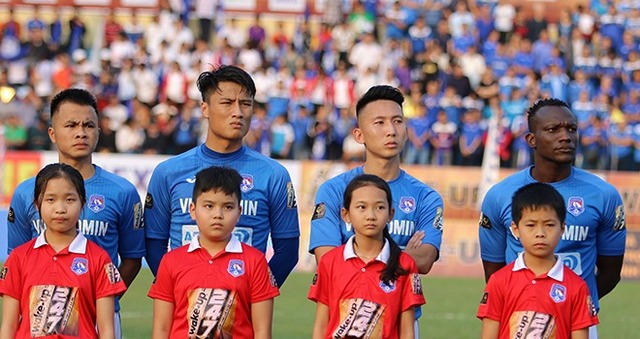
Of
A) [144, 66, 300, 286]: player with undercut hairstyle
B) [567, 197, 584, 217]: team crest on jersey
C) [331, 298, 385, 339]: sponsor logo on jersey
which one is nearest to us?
[331, 298, 385, 339]: sponsor logo on jersey

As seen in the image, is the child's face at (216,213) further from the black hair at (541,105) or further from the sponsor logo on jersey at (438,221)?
the black hair at (541,105)

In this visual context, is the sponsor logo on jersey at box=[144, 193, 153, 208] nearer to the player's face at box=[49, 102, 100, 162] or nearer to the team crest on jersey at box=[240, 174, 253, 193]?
the player's face at box=[49, 102, 100, 162]

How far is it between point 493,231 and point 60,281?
8.69ft

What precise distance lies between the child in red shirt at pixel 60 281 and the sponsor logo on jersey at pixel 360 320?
4.16ft

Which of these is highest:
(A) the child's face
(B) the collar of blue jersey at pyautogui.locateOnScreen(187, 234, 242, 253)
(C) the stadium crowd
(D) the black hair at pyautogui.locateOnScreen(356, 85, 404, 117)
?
(C) the stadium crowd

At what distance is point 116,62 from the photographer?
26.7 m

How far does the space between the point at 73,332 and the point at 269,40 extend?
2272 centimetres

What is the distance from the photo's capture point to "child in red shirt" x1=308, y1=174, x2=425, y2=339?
701cm

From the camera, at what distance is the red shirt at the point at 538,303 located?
7.00 meters

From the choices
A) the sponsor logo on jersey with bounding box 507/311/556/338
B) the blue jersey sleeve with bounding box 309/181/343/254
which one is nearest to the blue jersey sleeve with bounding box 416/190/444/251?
the blue jersey sleeve with bounding box 309/181/343/254

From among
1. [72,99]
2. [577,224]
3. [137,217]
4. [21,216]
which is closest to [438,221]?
[577,224]

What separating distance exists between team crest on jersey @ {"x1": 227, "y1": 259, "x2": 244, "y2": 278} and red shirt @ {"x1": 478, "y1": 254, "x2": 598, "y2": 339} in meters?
1.35

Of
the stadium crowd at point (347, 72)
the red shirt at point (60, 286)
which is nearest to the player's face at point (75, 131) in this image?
the red shirt at point (60, 286)

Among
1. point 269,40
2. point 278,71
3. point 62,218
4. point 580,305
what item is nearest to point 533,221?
point 580,305
